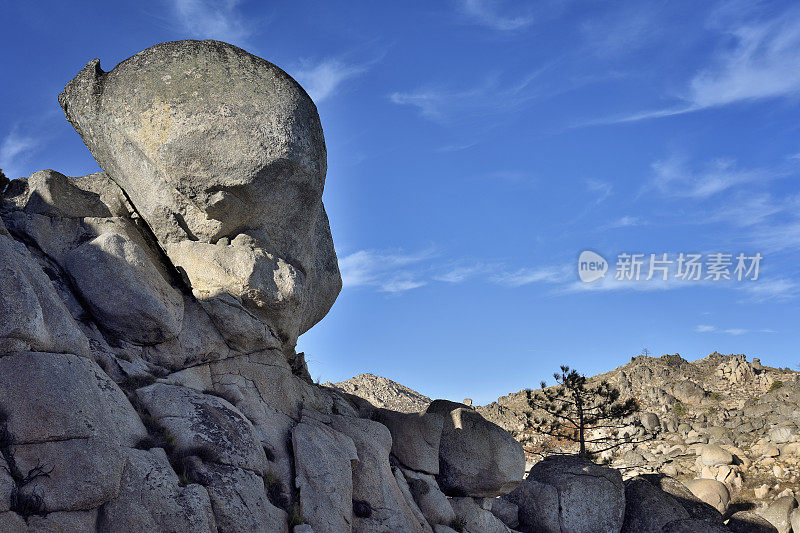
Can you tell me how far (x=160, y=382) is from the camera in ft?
48.2

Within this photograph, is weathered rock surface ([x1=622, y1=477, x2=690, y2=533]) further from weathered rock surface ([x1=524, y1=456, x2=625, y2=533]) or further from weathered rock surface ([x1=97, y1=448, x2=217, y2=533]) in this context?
weathered rock surface ([x1=97, y1=448, x2=217, y2=533])

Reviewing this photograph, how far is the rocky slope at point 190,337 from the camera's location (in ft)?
Answer: 36.4

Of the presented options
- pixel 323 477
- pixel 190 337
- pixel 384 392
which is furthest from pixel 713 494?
pixel 190 337

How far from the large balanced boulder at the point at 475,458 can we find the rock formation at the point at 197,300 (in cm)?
156

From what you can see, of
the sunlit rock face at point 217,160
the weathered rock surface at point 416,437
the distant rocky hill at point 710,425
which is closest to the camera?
the sunlit rock face at point 217,160

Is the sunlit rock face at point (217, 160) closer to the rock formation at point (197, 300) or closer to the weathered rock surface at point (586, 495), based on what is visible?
the rock formation at point (197, 300)

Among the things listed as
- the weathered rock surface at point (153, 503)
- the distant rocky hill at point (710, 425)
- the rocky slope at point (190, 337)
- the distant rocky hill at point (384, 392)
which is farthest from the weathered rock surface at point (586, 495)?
the distant rocky hill at point (384, 392)

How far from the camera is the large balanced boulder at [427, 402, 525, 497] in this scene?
23.2 metres

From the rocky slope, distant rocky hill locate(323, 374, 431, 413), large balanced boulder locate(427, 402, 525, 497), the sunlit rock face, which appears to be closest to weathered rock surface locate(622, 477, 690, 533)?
large balanced boulder locate(427, 402, 525, 497)

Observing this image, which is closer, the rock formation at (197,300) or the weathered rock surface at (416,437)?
the rock formation at (197,300)

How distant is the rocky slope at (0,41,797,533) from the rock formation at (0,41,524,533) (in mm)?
46

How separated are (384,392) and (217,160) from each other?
42.0 metres

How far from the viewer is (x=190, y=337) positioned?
54.4 feet

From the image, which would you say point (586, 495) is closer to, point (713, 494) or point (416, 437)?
point (416, 437)
